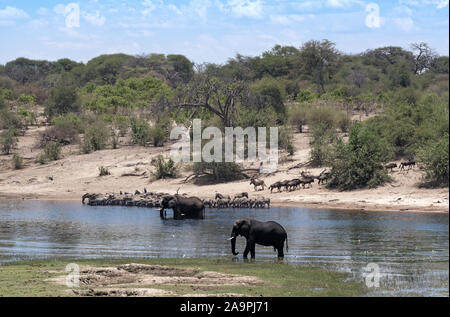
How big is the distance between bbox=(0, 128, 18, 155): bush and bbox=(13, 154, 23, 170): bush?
312cm

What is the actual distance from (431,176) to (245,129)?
49.3ft

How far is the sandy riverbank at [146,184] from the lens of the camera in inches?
1141

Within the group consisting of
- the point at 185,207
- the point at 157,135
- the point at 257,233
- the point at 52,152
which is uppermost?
the point at 157,135

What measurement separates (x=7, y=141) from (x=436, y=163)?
2823 centimetres

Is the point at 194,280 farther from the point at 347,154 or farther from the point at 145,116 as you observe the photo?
the point at 145,116

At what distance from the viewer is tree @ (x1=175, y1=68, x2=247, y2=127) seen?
43.3 m

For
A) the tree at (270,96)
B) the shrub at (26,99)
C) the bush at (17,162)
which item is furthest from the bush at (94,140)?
the shrub at (26,99)

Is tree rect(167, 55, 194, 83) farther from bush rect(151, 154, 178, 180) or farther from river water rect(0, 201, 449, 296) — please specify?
river water rect(0, 201, 449, 296)

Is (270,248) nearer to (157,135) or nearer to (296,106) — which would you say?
(157,135)

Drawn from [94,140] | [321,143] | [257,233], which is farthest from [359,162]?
[94,140]

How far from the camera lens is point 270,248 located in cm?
1931

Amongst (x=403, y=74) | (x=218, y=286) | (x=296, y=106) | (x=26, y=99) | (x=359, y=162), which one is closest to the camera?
(x=218, y=286)

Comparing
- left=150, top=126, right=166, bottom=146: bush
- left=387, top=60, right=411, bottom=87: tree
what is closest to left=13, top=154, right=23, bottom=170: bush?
left=150, top=126, right=166, bottom=146: bush
